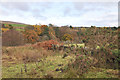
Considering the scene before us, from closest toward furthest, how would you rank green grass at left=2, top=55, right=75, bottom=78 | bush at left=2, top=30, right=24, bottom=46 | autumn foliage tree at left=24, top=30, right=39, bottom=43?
green grass at left=2, top=55, right=75, bottom=78
bush at left=2, top=30, right=24, bottom=46
autumn foliage tree at left=24, top=30, right=39, bottom=43

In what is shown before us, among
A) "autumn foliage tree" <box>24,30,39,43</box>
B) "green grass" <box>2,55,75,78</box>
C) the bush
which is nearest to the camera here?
"green grass" <box>2,55,75,78</box>

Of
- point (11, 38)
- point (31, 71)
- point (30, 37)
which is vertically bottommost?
point (31, 71)

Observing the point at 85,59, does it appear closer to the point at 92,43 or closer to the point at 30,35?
the point at 92,43

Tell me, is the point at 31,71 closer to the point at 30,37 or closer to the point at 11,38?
the point at 11,38

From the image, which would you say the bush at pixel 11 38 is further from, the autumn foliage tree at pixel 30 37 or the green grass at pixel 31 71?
the green grass at pixel 31 71

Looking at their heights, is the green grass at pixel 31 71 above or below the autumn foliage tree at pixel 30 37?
below

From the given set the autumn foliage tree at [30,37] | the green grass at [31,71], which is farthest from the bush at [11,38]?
the green grass at [31,71]

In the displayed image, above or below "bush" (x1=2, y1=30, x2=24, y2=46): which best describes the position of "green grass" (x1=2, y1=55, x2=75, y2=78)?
below

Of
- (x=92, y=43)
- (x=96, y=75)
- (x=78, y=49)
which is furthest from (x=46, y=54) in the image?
(x=96, y=75)

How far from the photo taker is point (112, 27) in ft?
19.9

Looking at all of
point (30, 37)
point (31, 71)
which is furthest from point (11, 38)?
point (31, 71)

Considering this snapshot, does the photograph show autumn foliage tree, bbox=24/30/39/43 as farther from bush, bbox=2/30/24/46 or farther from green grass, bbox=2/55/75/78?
green grass, bbox=2/55/75/78

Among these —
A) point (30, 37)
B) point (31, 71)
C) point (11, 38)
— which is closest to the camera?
point (31, 71)

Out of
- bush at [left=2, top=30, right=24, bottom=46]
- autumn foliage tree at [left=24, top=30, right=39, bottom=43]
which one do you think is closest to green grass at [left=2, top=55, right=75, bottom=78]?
bush at [left=2, top=30, right=24, bottom=46]
